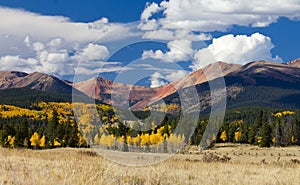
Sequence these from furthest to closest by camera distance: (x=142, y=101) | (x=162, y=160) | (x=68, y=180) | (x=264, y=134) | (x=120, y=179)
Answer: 1. (x=264, y=134)
2. (x=142, y=101)
3. (x=162, y=160)
4. (x=120, y=179)
5. (x=68, y=180)

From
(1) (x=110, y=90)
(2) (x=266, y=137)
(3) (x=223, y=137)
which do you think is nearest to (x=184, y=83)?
(1) (x=110, y=90)

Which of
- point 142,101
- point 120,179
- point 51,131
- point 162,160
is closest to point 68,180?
point 120,179

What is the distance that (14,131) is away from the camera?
125 meters

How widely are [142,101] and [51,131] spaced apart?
108m

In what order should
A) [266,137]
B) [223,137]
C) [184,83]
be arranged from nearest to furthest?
[184,83] → [266,137] → [223,137]

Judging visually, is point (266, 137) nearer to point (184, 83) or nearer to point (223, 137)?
point (223, 137)

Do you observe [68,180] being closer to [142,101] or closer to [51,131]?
[142,101]

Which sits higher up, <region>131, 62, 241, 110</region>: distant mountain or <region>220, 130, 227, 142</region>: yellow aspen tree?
<region>131, 62, 241, 110</region>: distant mountain

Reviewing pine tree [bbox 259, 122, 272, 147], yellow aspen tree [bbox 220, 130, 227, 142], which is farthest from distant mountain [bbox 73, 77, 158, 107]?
yellow aspen tree [bbox 220, 130, 227, 142]

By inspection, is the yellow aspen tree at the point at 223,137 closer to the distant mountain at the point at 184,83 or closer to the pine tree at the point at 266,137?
the pine tree at the point at 266,137

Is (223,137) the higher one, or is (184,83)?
(184,83)

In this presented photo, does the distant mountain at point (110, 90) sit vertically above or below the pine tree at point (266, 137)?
above

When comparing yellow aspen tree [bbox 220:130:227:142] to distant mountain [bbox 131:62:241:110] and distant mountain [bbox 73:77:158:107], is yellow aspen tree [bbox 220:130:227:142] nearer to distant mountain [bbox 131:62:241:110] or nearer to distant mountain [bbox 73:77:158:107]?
distant mountain [bbox 131:62:241:110]

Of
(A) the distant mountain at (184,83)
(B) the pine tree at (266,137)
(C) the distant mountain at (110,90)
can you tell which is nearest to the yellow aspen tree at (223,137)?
(B) the pine tree at (266,137)
